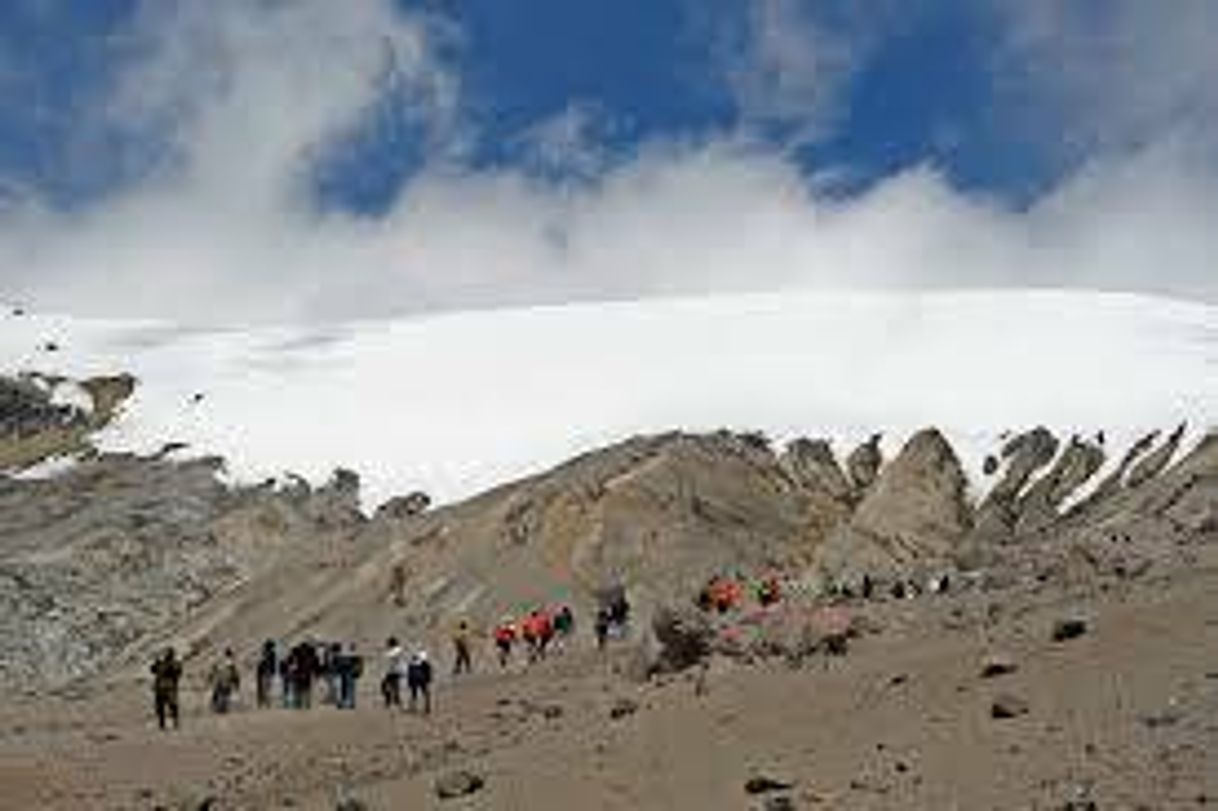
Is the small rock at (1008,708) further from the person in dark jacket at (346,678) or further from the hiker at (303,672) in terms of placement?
the hiker at (303,672)

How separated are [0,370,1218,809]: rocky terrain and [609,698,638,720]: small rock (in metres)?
0.21

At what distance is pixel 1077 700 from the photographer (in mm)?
23281

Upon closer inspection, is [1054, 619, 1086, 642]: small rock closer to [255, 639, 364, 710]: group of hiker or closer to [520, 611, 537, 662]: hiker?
[255, 639, 364, 710]: group of hiker

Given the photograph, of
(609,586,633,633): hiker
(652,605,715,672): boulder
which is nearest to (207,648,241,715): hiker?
(609,586,633,633): hiker

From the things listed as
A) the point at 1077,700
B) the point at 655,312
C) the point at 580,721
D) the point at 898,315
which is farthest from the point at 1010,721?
the point at 655,312

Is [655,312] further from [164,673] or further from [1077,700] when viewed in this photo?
[1077,700]

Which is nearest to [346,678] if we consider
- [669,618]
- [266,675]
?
[266,675]

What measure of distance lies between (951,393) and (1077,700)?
58.5 meters

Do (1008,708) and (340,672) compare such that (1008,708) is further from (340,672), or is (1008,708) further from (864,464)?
(864,464)

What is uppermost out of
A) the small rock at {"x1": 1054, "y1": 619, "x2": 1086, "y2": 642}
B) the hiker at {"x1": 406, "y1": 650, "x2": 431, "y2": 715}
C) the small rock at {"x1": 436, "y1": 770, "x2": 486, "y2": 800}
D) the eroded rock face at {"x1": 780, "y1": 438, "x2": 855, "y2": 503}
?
the eroded rock face at {"x1": 780, "y1": 438, "x2": 855, "y2": 503}

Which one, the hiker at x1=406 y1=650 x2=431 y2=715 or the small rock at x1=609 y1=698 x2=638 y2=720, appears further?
the hiker at x1=406 y1=650 x2=431 y2=715

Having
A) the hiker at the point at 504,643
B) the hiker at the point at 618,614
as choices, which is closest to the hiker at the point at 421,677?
the hiker at the point at 504,643

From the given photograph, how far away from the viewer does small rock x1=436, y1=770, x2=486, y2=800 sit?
24.2m

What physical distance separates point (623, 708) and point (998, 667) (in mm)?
5423
